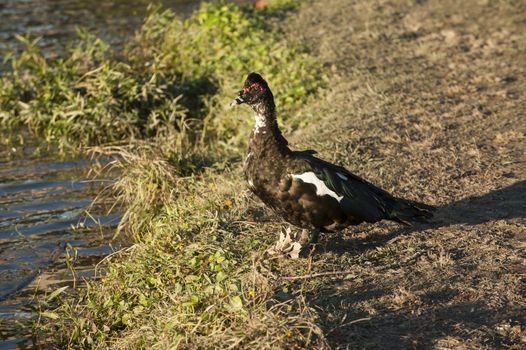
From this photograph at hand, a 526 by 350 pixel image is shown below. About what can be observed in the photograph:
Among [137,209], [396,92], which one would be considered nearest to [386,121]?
[396,92]

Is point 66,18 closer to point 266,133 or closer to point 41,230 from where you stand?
point 41,230

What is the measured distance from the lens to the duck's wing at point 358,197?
5.97m

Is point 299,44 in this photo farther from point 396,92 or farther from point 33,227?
point 33,227

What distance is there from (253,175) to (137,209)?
2.21 m

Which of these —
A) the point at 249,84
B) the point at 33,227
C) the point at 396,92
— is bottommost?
the point at 33,227

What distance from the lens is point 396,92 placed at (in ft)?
31.4

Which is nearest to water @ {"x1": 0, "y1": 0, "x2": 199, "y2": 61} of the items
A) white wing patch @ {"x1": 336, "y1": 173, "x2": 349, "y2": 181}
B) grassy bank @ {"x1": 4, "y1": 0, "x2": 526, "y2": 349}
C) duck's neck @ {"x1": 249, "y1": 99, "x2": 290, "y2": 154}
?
grassy bank @ {"x1": 4, "y1": 0, "x2": 526, "y2": 349}

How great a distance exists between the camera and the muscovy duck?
5.91 metres

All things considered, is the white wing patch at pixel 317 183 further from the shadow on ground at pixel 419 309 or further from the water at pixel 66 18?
the water at pixel 66 18

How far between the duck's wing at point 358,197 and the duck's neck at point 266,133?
0.18 metres

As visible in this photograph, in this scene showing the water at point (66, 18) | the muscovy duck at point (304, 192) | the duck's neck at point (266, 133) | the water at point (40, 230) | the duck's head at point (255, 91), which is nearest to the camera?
the muscovy duck at point (304, 192)

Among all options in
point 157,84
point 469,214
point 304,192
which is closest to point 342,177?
point 304,192

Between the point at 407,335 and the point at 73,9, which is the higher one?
the point at 73,9

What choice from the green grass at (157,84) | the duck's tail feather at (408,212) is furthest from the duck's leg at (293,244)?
the green grass at (157,84)
